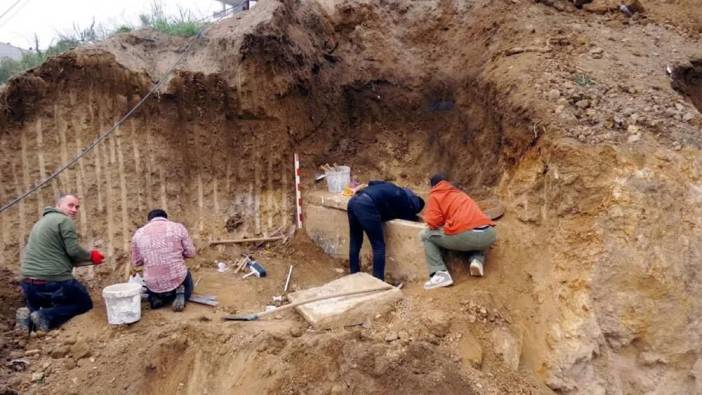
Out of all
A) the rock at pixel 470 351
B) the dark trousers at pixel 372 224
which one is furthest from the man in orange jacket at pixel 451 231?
the rock at pixel 470 351

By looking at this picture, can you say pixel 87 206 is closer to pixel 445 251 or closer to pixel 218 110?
pixel 218 110

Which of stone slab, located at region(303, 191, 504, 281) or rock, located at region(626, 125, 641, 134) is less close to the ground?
rock, located at region(626, 125, 641, 134)

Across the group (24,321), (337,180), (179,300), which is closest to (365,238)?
(337,180)

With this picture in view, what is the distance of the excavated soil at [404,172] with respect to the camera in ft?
14.6

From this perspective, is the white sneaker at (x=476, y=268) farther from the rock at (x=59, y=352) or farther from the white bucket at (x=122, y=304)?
the rock at (x=59, y=352)

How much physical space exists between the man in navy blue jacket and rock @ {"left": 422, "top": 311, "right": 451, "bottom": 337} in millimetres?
1123

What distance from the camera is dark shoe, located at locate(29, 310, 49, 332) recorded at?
495 centimetres

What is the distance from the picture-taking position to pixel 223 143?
713 cm

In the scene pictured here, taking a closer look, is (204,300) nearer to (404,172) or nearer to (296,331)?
(296,331)

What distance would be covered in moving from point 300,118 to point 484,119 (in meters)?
2.57

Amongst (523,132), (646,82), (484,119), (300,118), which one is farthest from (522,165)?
(300,118)

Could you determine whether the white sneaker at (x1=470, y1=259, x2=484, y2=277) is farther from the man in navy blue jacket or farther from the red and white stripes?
the red and white stripes

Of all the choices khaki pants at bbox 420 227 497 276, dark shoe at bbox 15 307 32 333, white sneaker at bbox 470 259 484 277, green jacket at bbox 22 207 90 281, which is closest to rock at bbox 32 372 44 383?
dark shoe at bbox 15 307 32 333

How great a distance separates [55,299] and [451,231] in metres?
3.92
